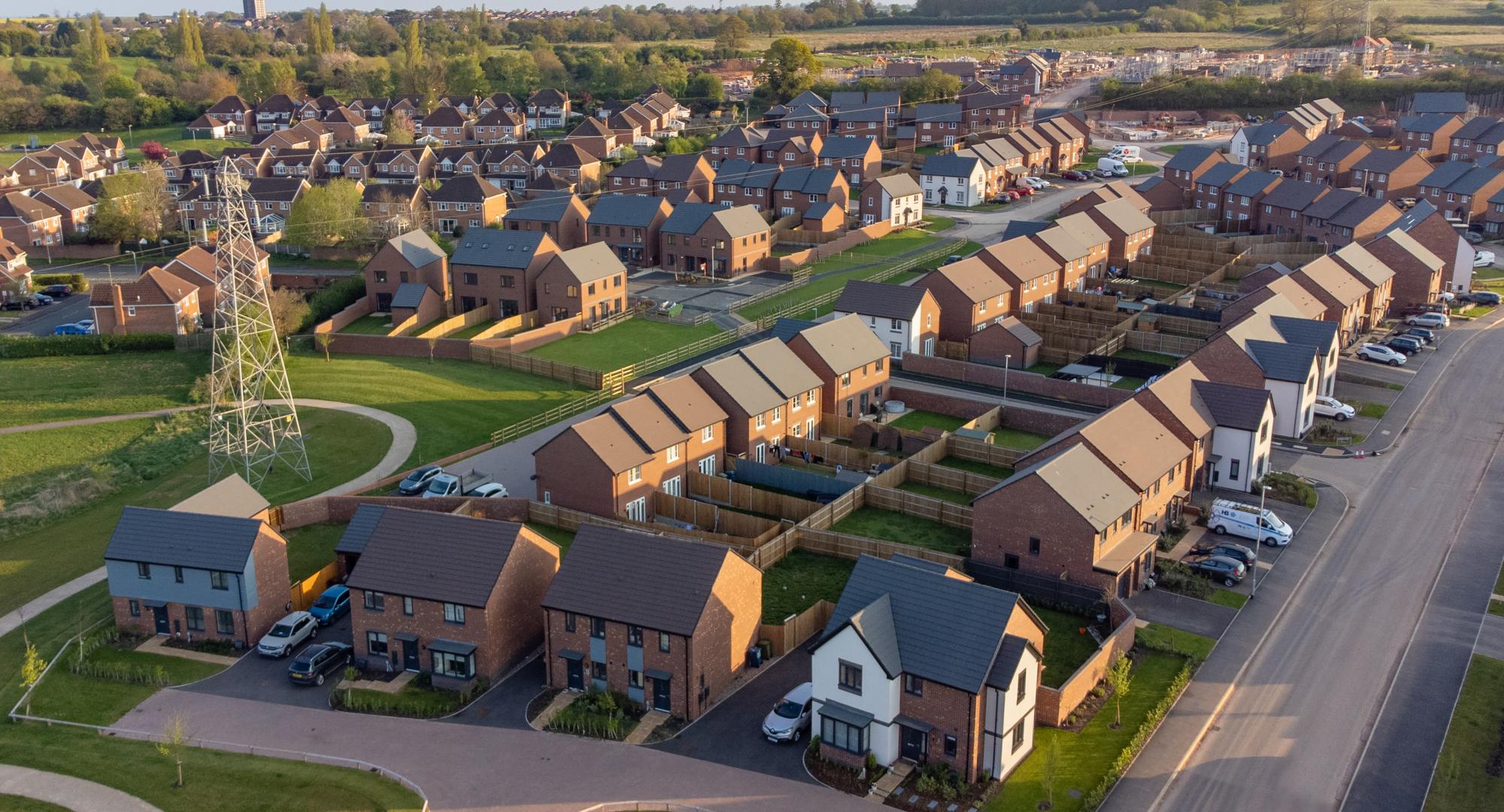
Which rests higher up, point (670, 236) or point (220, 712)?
point (670, 236)

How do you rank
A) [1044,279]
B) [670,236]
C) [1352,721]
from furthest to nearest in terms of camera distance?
[670,236] → [1044,279] → [1352,721]

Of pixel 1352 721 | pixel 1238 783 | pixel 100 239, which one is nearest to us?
pixel 1238 783

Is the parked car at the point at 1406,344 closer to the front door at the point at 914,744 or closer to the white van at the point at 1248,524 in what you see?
the white van at the point at 1248,524

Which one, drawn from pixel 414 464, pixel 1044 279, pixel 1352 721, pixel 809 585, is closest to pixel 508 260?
pixel 414 464

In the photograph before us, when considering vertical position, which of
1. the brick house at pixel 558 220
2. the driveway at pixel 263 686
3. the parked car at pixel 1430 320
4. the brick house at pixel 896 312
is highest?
the brick house at pixel 558 220

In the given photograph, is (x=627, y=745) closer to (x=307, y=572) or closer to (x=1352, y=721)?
(x=307, y=572)

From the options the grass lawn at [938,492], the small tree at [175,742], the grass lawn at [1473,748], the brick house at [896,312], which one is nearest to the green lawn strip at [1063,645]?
the grass lawn at [938,492]

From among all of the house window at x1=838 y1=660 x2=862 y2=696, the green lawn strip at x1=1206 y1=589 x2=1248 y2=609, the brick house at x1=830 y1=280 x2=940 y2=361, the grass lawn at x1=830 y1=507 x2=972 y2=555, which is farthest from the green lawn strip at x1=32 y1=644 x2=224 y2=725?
the brick house at x1=830 y1=280 x2=940 y2=361
